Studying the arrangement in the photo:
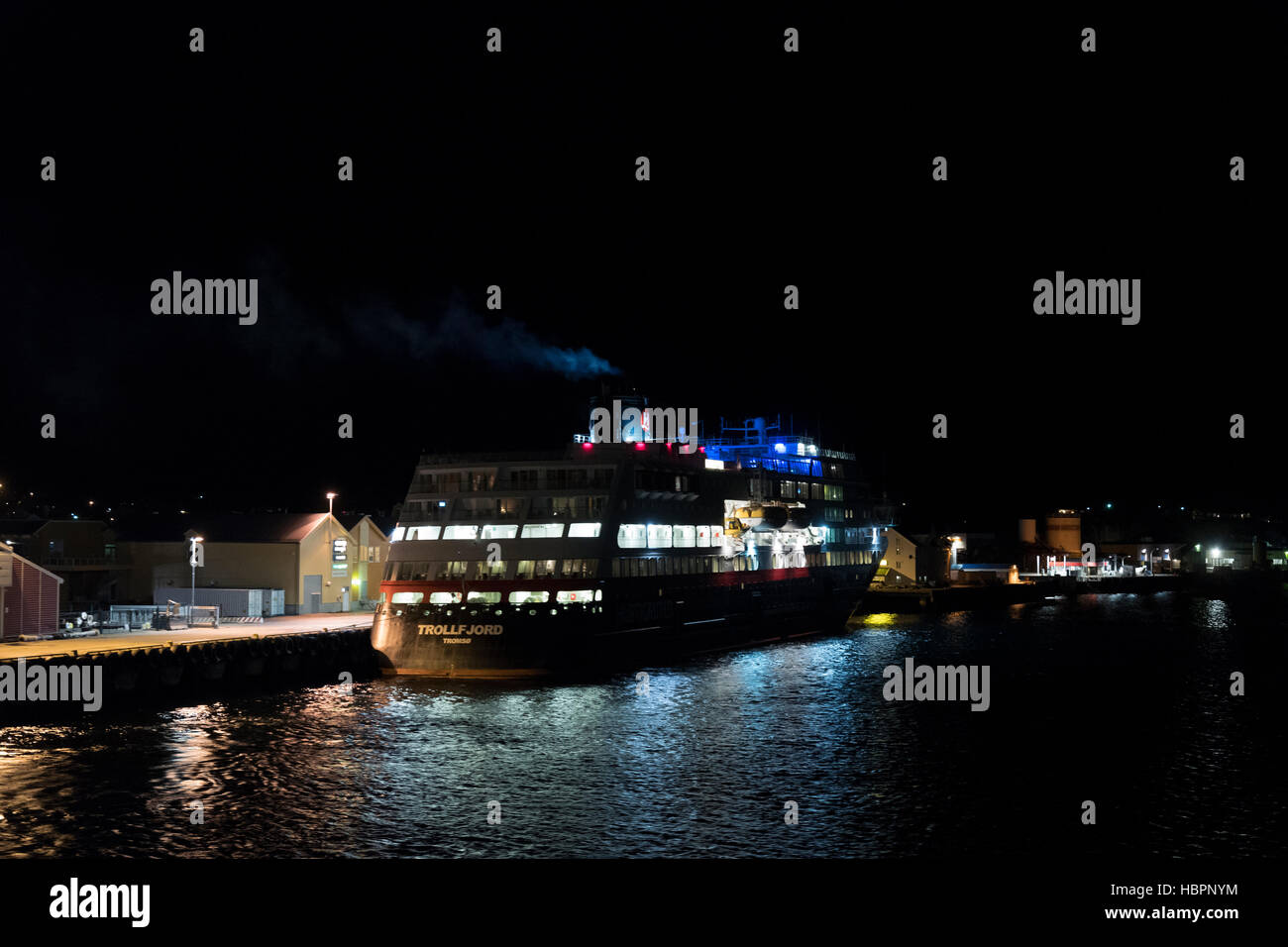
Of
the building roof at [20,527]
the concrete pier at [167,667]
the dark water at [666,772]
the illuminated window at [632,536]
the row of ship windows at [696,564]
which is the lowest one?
the dark water at [666,772]

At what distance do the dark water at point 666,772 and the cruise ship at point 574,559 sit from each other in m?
1.94

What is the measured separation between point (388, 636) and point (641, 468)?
13.3 m

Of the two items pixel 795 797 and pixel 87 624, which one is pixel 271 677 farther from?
pixel 795 797

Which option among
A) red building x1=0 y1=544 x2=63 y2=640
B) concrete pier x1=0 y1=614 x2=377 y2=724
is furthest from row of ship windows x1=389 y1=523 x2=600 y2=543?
red building x1=0 y1=544 x2=63 y2=640

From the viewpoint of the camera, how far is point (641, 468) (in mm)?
50156

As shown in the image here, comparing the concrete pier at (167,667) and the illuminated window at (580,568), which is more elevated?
the illuminated window at (580,568)

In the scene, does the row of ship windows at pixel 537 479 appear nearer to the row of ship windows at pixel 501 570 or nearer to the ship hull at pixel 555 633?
the row of ship windows at pixel 501 570

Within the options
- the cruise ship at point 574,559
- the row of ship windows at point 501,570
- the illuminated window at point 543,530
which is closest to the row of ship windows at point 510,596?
the cruise ship at point 574,559

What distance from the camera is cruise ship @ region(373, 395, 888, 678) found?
45094mm

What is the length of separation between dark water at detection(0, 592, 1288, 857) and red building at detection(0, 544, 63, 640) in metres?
12.2

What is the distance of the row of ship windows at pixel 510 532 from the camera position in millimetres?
47156

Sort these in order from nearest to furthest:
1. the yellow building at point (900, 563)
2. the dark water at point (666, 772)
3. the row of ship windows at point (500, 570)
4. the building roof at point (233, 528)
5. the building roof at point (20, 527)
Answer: the dark water at point (666, 772), the row of ship windows at point (500, 570), the building roof at point (233, 528), the building roof at point (20, 527), the yellow building at point (900, 563)

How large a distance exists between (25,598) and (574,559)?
77.5 feet

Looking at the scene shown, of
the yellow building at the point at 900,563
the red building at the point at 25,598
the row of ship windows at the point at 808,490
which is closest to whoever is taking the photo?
the red building at the point at 25,598
